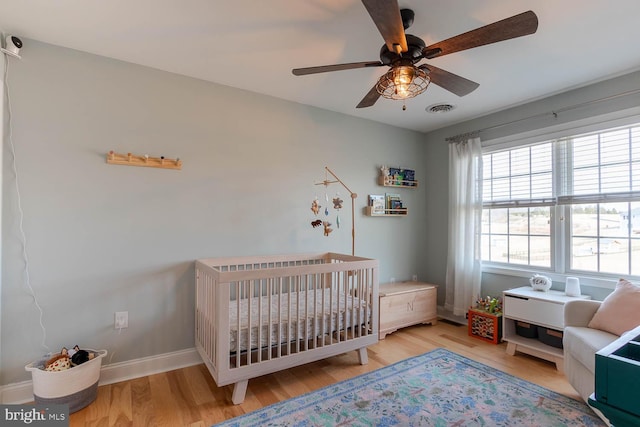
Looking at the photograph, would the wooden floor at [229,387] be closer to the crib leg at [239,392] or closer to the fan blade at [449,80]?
the crib leg at [239,392]

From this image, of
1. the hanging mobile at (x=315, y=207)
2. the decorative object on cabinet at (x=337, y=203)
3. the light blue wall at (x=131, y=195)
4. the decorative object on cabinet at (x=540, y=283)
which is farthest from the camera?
the decorative object on cabinet at (x=337, y=203)

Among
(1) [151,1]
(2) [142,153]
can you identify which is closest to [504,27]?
(1) [151,1]

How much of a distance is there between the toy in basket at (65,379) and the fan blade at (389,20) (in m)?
2.58

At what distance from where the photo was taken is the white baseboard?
1.98 meters

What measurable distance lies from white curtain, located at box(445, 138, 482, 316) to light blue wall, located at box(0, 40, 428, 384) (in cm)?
169

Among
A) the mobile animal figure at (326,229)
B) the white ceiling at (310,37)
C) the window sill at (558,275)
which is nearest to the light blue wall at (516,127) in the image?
the window sill at (558,275)

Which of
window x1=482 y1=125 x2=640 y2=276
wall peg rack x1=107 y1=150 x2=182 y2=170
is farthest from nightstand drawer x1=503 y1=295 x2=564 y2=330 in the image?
wall peg rack x1=107 y1=150 x2=182 y2=170

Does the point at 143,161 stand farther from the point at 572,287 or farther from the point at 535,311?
the point at 572,287

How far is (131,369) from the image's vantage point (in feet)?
7.62

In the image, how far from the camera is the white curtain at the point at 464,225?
11.3 feet

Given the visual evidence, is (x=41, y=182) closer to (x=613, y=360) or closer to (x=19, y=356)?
(x=19, y=356)

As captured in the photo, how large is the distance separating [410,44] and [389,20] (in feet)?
1.22

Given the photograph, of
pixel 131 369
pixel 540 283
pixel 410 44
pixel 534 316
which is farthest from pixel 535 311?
pixel 131 369

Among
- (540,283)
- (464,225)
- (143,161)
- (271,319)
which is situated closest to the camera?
(271,319)
